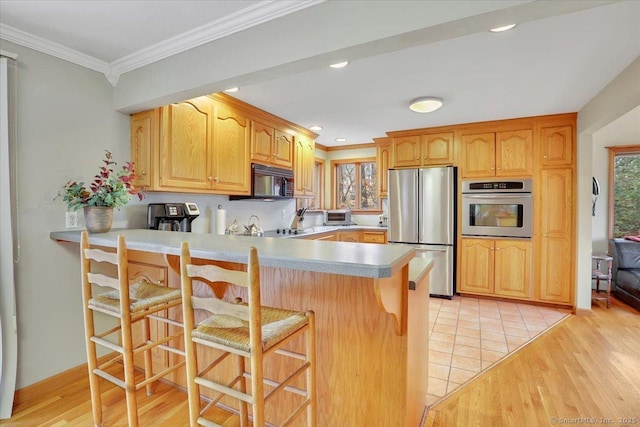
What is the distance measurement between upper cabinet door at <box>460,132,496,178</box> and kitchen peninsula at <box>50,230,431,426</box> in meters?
2.82

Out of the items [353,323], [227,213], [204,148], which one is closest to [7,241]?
[204,148]

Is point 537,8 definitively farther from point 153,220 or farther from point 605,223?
point 605,223

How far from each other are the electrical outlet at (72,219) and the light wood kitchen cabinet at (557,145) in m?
4.57

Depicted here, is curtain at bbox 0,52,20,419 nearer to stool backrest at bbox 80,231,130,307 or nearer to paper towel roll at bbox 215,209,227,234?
stool backrest at bbox 80,231,130,307

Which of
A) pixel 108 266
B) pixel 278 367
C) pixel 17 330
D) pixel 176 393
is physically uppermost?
pixel 108 266

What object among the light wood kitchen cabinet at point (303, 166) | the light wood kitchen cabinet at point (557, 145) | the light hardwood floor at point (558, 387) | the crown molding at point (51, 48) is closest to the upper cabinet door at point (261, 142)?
the light wood kitchen cabinet at point (303, 166)

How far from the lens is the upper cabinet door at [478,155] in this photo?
388cm

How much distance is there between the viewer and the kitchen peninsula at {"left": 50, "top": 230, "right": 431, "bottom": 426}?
1.31m

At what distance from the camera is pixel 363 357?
1.45 m

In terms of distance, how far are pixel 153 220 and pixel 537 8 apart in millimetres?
2601

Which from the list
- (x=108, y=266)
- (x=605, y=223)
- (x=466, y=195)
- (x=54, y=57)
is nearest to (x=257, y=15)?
(x=54, y=57)

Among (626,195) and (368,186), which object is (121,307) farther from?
(626,195)

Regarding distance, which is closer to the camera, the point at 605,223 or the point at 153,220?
the point at 153,220

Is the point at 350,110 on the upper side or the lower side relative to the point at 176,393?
upper
